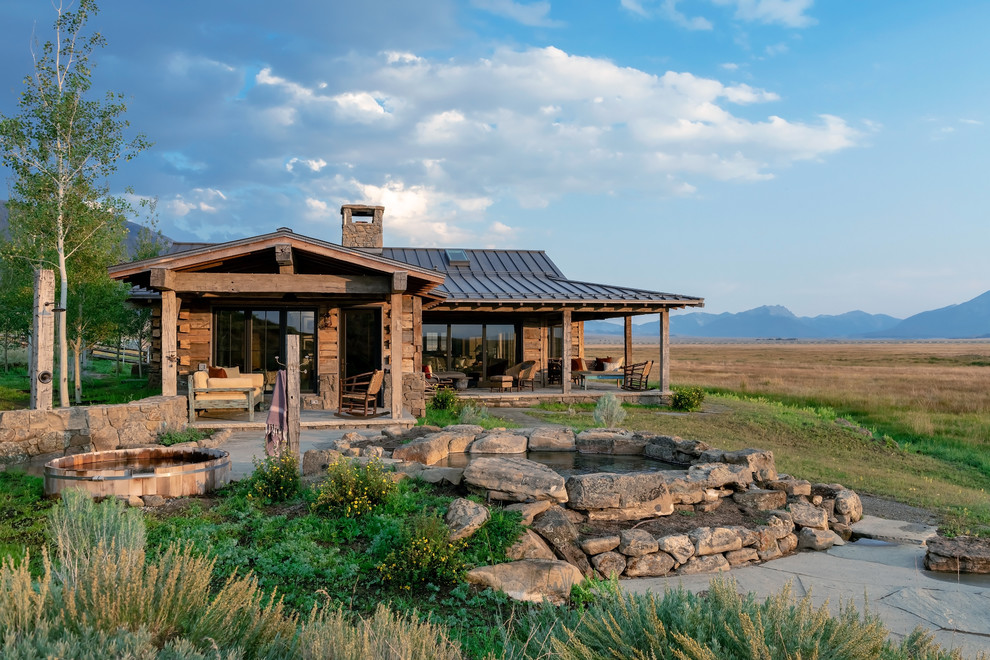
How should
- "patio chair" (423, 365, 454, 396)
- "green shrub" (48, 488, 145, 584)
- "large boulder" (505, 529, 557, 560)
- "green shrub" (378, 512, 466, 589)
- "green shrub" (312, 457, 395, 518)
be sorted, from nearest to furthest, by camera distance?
"green shrub" (48, 488, 145, 584) < "green shrub" (378, 512, 466, 589) < "large boulder" (505, 529, 557, 560) < "green shrub" (312, 457, 395, 518) < "patio chair" (423, 365, 454, 396)

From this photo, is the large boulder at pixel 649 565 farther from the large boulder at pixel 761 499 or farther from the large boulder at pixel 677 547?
the large boulder at pixel 761 499

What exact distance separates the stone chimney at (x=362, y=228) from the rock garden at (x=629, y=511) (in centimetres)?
976

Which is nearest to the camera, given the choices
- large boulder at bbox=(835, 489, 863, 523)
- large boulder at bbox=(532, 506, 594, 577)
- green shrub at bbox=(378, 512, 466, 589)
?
green shrub at bbox=(378, 512, 466, 589)

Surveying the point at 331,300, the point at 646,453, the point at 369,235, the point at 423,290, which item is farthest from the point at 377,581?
the point at 369,235

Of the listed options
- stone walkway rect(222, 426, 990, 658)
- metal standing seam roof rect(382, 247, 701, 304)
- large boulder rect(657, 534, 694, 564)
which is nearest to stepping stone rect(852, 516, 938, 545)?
stone walkway rect(222, 426, 990, 658)

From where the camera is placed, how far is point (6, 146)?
1278cm

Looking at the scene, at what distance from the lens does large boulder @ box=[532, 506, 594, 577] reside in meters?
4.82

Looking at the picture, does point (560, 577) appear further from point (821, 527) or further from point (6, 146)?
point (6, 146)

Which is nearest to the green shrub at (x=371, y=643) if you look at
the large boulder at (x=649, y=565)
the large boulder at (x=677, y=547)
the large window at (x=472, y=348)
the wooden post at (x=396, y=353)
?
the large boulder at (x=649, y=565)

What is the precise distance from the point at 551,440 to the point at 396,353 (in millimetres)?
3696

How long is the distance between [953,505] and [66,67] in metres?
17.1

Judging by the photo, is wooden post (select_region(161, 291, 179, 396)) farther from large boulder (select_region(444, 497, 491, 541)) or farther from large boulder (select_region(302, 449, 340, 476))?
large boulder (select_region(444, 497, 491, 541))

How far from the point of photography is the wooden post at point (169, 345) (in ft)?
32.6

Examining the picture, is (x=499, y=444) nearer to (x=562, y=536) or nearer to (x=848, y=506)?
(x=562, y=536)
